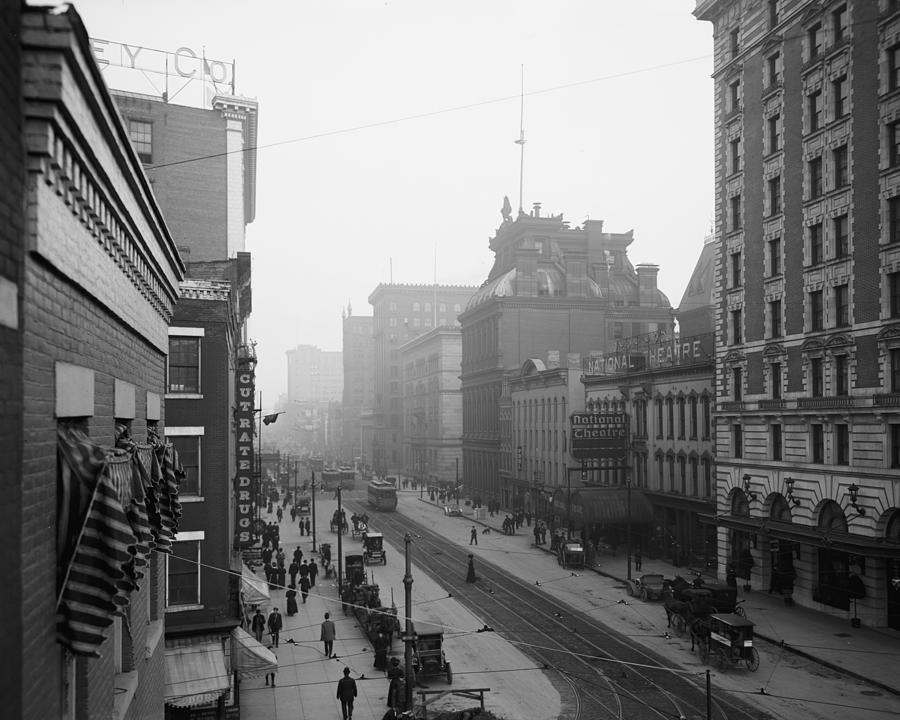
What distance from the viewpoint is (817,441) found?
37062 mm

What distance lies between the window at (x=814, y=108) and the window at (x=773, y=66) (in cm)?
316

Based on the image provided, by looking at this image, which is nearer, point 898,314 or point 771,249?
point 898,314

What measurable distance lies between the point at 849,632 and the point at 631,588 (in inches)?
409

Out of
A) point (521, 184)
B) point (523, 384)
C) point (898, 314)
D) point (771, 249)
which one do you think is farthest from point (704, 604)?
point (521, 184)

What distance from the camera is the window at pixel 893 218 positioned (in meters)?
32.4

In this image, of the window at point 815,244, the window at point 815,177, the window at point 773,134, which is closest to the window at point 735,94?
the window at point 773,134

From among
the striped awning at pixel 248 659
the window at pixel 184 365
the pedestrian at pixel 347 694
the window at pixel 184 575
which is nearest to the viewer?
the pedestrian at pixel 347 694

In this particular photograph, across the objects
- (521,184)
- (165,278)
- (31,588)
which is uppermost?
(521,184)

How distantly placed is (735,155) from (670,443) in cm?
1740

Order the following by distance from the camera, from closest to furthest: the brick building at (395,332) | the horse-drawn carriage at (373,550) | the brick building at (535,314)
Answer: the horse-drawn carriage at (373,550), the brick building at (535,314), the brick building at (395,332)

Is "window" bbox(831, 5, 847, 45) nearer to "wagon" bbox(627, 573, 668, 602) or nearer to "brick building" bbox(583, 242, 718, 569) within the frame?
"brick building" bbox(583, 242, 718, 569)

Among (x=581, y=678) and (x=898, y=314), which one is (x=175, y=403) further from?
(x=898, y=314)

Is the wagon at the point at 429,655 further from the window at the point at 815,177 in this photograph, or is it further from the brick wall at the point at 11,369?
the window at the point at 815,177

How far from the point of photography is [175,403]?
2456 centimetres
